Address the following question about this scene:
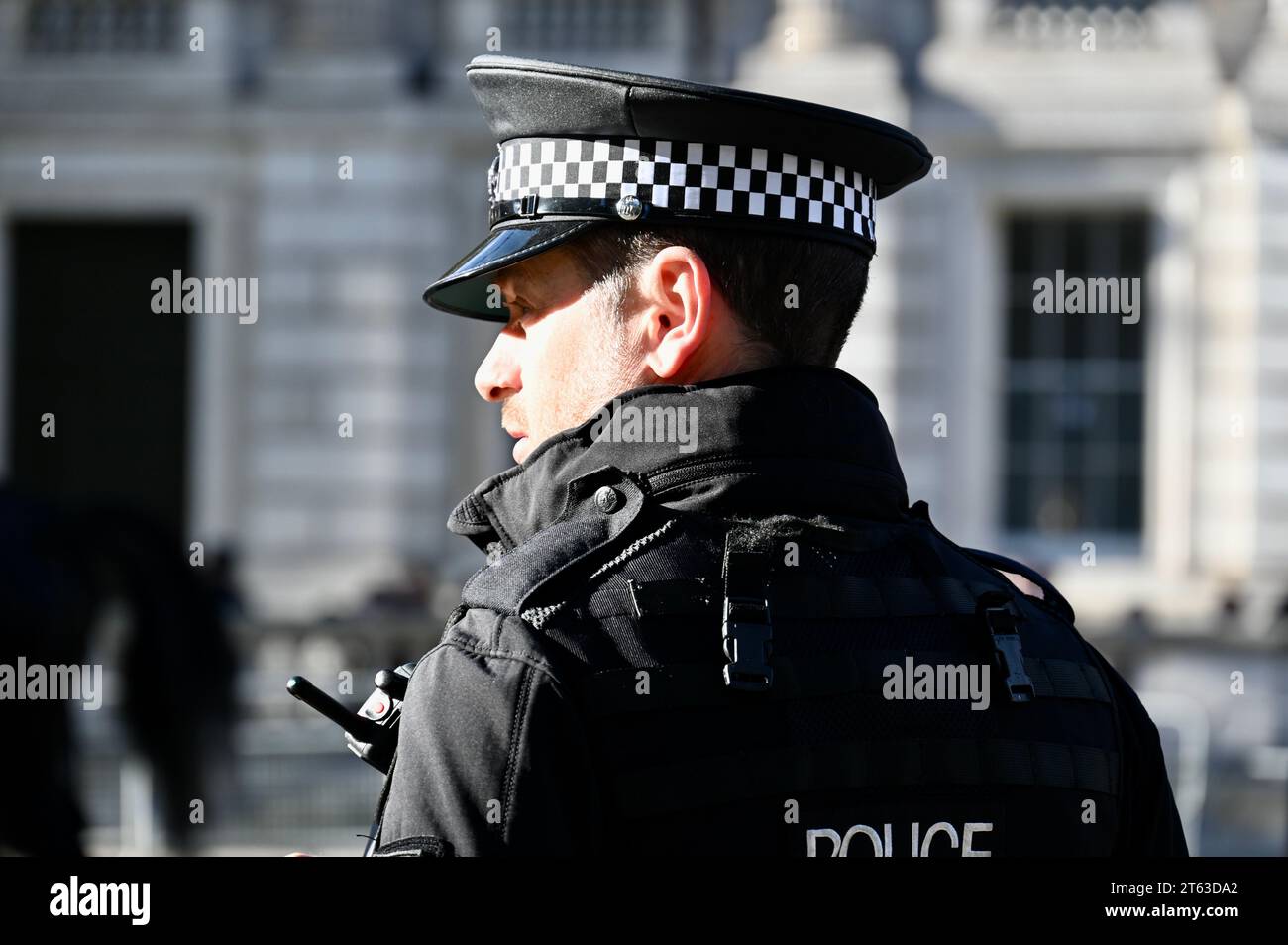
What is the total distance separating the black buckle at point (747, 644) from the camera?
1699 millimetres

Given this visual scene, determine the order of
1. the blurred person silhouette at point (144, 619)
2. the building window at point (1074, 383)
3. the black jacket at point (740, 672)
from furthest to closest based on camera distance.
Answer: the building window at point (1074, 383)
the blurred person silhouette at point (144, 619)
the black jacket at point (740, 672)

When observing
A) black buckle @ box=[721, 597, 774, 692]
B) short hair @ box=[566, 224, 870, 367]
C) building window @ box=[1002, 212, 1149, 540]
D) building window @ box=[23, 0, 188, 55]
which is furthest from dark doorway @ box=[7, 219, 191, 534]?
black buckle @ box=[721, 597, 774, 692]

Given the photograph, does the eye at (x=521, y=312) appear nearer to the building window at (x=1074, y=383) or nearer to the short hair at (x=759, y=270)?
the short hair at (x=759, y=270)

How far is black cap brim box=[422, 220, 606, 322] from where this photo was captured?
1.89m

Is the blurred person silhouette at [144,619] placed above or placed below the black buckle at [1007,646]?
below

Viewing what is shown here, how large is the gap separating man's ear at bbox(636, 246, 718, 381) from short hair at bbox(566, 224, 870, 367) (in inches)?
0.9

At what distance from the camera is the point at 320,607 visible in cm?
1344

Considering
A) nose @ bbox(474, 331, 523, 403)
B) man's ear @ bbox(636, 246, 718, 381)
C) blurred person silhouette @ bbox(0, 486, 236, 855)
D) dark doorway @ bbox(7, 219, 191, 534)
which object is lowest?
blurred person silhouette @ bbox(0, 486, 236, 855)

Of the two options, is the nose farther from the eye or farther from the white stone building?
the white stone building

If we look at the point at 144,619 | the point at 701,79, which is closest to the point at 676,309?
the point at 144,619

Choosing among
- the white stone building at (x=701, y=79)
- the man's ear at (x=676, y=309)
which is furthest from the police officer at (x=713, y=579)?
the white stone building at (x=701, y=79)
